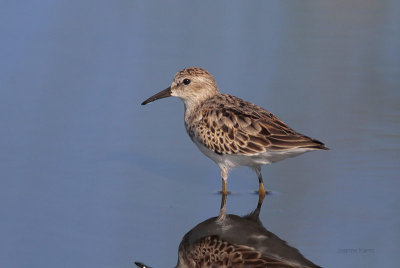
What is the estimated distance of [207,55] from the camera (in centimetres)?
1242

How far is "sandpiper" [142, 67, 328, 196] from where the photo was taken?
335 inches

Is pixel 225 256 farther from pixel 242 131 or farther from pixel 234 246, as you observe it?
pixel 242 131

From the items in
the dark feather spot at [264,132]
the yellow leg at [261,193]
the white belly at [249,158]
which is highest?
the dark feather spot at [264,132]

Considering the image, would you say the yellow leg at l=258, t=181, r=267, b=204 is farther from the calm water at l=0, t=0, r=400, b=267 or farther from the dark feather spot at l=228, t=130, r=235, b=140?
the dark feather spot at l=228, t=130, r=235, b=140

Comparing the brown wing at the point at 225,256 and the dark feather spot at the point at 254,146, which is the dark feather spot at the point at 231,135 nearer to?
the dark feather spot at the point at 254,146

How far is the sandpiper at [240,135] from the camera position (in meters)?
8.52

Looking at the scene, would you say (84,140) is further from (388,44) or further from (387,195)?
(388,44)

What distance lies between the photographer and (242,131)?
885cm

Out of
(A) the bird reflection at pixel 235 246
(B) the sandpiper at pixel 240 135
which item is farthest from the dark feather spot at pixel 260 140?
(A) the bird reflection at pixel 235 246

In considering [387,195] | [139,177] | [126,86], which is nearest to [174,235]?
[139,177]

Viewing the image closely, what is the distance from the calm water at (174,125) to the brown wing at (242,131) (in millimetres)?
530

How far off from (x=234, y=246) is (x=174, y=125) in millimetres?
3321

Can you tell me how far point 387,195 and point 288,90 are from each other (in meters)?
3.26

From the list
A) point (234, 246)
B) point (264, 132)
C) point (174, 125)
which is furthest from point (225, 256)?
point (174, 125)
